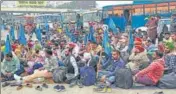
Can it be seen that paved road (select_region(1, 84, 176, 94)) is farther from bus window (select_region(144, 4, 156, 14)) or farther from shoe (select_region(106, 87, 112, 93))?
bus window (select_region(144, 4, 156, 14))

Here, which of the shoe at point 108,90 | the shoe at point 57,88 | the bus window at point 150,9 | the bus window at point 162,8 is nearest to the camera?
the shoe at point 108,90

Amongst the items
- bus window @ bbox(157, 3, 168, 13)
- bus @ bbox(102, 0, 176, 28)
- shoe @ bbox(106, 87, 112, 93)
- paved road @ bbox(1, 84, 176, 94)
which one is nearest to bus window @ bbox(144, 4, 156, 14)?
bus @ bbox(102, 0, 176, 28)

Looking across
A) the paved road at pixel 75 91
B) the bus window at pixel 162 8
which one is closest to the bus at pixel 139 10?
the bus window at pixel 162 8

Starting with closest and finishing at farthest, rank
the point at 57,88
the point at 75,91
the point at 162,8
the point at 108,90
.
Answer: the point at 108,90, the point at 75,91, the point at 57,88, the point at 162,8

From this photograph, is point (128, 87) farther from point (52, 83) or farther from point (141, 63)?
point (52, 83)

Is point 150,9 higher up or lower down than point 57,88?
higher up

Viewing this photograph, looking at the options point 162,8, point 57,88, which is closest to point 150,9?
point 162,8

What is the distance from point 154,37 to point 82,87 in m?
5.89

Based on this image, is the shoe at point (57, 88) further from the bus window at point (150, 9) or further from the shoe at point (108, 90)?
the bus window at point (150, 9)

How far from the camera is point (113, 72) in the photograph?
368 inches

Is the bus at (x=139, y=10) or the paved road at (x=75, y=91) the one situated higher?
the bus at (x=139, y=10)

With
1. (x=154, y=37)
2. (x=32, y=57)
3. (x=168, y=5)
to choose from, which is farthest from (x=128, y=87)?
(x=168, y=5)

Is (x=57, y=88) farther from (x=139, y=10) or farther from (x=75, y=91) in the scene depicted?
(x=139, y=10)

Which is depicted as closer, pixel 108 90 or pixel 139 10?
pixel 108 90
